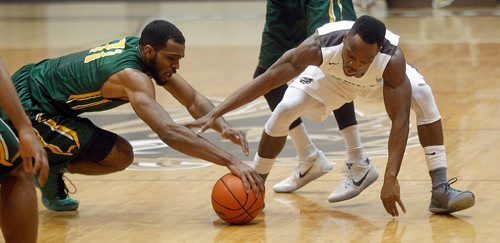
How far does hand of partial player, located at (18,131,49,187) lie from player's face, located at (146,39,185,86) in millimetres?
1576

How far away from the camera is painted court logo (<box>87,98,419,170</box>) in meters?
8.28

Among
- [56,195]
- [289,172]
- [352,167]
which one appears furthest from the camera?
[289,172]

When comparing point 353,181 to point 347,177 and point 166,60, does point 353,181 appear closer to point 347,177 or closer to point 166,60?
point 347,177

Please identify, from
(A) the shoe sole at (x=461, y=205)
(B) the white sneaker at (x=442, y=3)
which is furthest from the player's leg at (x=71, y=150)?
(B) the white sneaker at (x=442, y=3)

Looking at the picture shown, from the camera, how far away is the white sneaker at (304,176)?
7.29 m

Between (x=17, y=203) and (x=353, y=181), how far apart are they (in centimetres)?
260

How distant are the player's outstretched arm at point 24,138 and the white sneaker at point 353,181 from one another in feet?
8.49

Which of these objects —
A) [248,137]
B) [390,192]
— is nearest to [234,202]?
[390,192]

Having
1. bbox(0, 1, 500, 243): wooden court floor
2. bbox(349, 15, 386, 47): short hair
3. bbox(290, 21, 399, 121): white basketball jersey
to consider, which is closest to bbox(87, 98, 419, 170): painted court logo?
bbox(0, 1, 500, 243): wooden court floor

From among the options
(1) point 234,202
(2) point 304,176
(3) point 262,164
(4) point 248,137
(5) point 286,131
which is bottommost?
(4) point 248,137

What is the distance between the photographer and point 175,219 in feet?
21.6

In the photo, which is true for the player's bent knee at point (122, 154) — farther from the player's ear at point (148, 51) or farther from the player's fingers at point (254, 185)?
the player's fingers at point (254, 185)

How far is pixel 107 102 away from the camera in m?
6.48

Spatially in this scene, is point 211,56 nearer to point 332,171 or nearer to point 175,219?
point 332,171
